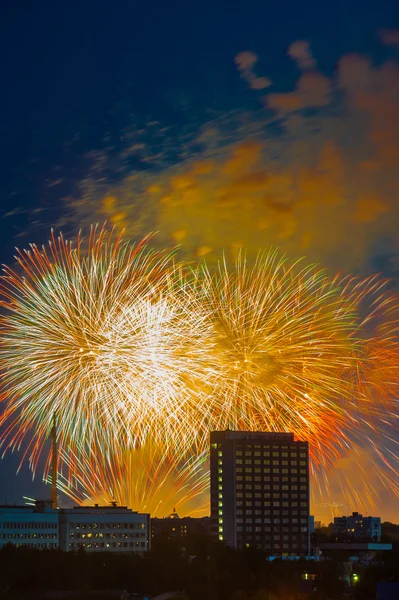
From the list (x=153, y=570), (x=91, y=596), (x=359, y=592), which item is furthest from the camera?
(x=153, y=570)

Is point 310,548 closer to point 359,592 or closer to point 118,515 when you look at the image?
point 118,515

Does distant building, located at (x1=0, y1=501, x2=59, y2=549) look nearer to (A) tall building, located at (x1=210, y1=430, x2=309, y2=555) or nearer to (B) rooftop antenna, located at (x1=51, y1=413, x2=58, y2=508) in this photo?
(B) rooftop antenna, located at (x1=51, y1=413, x2=58, y2=508)

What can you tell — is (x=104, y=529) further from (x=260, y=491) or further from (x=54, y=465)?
(x=260, y=491)

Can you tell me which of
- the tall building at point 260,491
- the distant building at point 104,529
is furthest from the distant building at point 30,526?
the tall building at point 260,491

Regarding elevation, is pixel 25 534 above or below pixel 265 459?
below

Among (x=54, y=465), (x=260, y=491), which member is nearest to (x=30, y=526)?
(x=54, y=465)

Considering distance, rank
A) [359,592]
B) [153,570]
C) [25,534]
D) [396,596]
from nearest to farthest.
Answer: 1. [396,596]
2. [359,592]
3. [153,570]
4. [25,534]

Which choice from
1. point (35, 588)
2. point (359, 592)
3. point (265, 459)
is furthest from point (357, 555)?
point (35, 588)

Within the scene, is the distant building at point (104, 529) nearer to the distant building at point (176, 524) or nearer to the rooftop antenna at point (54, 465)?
the rooftop antenna at point (54, 465)
